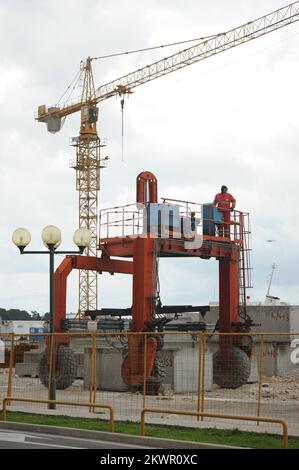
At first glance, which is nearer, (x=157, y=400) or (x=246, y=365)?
(x=157, y=400)

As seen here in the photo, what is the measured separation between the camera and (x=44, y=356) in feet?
103

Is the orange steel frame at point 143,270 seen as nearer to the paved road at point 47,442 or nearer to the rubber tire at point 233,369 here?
the rubber tire at point 233,369

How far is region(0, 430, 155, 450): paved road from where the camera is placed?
48.3 ft

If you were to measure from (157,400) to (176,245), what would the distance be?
25.8 feet

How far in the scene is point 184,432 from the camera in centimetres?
1672

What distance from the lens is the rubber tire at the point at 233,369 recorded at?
1201 inches

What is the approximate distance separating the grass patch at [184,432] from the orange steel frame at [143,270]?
9466 mm

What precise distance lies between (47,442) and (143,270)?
15.6 metres

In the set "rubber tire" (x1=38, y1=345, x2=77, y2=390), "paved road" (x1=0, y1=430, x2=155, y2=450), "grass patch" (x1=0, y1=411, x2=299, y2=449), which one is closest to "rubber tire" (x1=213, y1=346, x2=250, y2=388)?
"rubber tire" (x1=38, y1=345, x2=77, y2=390)

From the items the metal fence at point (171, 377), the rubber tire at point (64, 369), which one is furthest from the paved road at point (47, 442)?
the rubber tire at point (64, 369)

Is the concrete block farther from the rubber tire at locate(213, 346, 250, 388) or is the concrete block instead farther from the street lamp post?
the street lamp post
